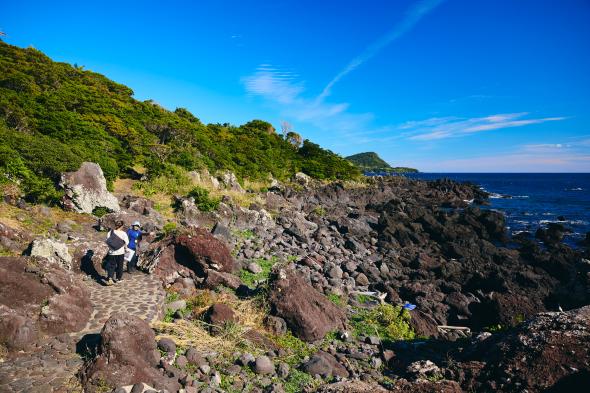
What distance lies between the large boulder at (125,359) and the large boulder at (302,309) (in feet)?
11.2

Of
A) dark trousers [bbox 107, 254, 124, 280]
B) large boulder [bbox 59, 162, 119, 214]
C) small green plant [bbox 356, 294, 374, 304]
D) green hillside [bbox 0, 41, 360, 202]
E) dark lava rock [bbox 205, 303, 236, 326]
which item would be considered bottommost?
→ small green plant [bbox 356, 294, 374, 304]

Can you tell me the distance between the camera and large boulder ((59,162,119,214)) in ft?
44.4

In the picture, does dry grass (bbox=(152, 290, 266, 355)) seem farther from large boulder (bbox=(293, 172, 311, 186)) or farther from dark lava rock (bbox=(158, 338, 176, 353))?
large boulder (bbox=(293, 172, 311, 186))

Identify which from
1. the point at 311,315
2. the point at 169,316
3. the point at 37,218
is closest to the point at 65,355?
the point at 169,316

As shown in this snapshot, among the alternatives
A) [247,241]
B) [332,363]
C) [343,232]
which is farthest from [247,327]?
[343,232]

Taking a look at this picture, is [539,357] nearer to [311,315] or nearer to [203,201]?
[311,315]

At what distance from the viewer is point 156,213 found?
15719mm

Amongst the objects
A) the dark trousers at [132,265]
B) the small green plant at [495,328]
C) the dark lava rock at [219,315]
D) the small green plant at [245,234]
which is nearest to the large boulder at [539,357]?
the small green plant at [495,328]

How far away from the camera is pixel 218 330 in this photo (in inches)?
295

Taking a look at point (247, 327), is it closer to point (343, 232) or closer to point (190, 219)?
point (190, 219)

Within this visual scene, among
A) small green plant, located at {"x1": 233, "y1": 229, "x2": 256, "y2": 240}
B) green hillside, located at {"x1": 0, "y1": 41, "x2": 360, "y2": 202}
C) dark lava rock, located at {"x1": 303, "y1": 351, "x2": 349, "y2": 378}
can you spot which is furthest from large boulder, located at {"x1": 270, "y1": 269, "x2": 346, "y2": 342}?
green hillside, located at {"x1": 0, "y1": 41, "x2": 360, "y2": 202}

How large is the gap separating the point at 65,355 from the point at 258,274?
6.75 m

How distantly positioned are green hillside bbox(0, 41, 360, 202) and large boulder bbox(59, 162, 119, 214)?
Answer: 0.46 metres

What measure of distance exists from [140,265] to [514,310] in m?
13.1
